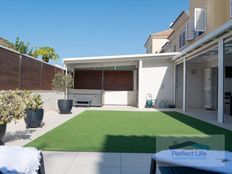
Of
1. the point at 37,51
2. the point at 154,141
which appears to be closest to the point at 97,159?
the point at 154,141

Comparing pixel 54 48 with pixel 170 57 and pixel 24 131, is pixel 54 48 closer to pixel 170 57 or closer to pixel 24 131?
pixel 170 57

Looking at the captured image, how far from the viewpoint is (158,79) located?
1909cm

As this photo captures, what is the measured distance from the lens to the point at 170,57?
61.6ft

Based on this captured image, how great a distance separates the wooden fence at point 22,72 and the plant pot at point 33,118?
53.1 inches

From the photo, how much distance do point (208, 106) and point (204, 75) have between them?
85.4 inches

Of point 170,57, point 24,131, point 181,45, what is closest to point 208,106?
point 170,57

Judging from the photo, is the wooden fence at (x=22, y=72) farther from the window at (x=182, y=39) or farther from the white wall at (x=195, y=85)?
the window at (x=182, y=39)

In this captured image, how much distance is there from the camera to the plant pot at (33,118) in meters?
9.14

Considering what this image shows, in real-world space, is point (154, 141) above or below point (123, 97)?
below

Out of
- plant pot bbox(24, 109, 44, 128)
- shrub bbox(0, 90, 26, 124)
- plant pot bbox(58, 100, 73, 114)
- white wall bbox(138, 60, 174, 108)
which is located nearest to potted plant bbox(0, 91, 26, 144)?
shrub bbox(0, 90, 26, 124)

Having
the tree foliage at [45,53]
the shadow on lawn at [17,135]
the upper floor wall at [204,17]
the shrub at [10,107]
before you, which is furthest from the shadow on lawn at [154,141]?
the tree foliage at [45,53]

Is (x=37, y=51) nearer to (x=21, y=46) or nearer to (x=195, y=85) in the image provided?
(x=21, y=46)

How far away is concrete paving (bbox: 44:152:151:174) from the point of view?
4.74 meters

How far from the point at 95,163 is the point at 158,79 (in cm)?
1442
